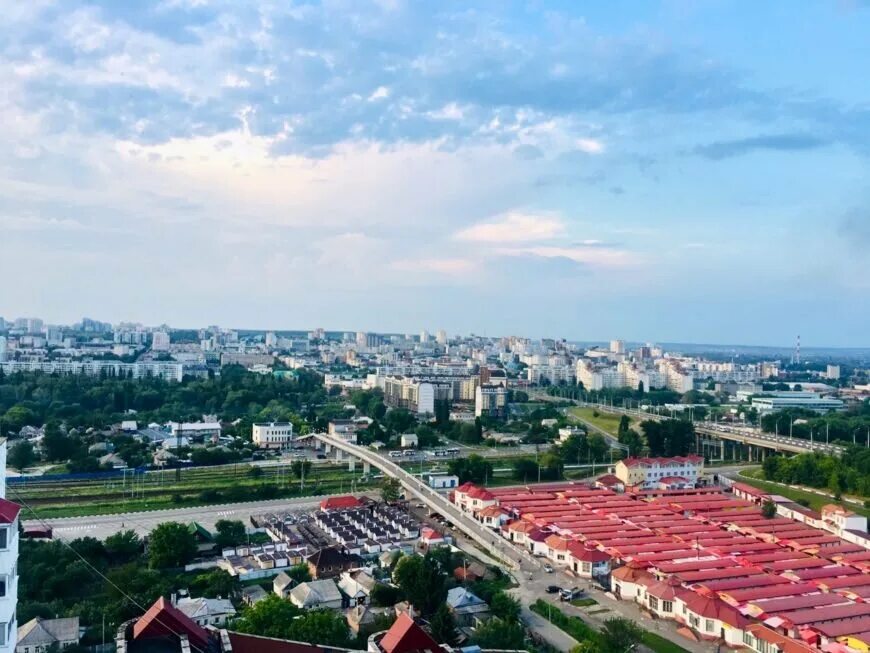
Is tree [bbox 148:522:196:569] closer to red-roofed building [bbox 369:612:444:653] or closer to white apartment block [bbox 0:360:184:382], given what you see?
red-roofed building [bbox 369:612:444:653]

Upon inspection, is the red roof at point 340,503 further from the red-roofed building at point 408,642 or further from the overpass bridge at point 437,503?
the red-roofed building at point 408,642

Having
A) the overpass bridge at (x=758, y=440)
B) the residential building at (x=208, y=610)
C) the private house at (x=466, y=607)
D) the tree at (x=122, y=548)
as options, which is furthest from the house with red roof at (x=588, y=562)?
the overpass bridge at (x=758, y=440)

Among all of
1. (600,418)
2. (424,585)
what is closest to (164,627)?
(424,585)

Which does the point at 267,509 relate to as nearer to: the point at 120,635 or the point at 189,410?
the point at 120,635

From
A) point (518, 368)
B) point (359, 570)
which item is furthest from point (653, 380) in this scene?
point (359, 570)

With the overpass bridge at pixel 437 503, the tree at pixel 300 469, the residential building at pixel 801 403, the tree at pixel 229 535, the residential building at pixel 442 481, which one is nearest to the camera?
the overpass bridge at pixel 437 503

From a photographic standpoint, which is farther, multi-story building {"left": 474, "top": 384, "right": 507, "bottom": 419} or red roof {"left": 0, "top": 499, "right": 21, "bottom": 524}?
multi-story building {"left": 474, "top": 384, "right": 507, "bottom": 419}

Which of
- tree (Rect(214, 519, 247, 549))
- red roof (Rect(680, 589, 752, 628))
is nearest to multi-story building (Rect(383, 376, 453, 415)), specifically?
tree (Rect(214, 519, 247, 549))
